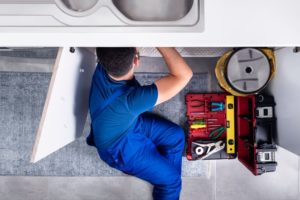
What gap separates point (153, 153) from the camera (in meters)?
1.48

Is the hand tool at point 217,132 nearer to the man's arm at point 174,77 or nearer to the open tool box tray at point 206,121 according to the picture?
the open tool box tray at point 206,121

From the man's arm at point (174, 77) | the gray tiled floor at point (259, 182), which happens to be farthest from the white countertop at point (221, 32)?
the gray tiled floor at point (259, 182)

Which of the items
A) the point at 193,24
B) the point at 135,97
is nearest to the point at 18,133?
the point at 135,97

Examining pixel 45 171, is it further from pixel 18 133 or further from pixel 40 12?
pixel 40 12

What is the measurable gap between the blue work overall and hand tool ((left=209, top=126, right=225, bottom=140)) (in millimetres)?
146

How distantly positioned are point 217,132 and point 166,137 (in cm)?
26

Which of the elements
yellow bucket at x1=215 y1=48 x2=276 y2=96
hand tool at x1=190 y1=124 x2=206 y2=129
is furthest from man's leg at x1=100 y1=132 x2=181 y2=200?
yellow bucket at x1=215 y1=48 x2=276 y2=96

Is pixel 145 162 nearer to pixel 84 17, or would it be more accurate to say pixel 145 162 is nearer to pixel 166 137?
pixel 166 137

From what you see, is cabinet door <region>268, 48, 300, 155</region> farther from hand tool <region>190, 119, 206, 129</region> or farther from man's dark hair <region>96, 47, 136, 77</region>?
man's dark hair <region>96, 47, 136, 77</region>

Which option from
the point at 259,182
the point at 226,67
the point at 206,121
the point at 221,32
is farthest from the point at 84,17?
the point at 259,182

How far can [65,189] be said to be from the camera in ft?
5.77

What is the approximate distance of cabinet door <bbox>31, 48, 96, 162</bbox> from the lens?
3.23 feet

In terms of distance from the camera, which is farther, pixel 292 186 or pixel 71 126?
pixel 292 186

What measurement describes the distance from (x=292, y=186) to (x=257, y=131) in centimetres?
55
